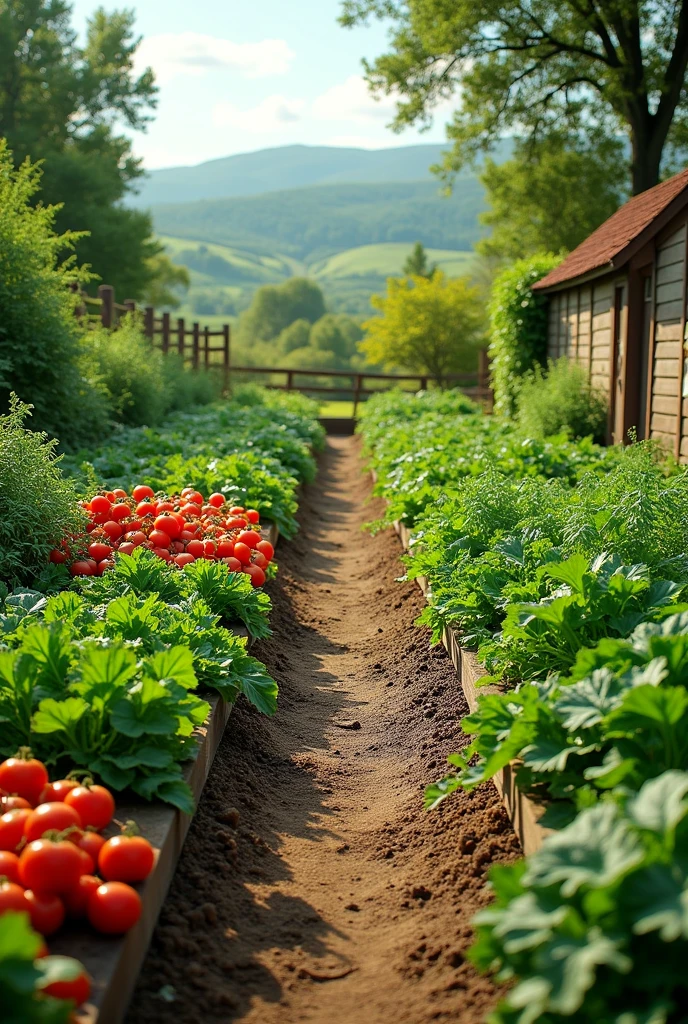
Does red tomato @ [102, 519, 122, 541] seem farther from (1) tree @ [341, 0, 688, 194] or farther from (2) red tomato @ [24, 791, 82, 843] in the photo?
(1) tree @ [341, 0, 688, 194]

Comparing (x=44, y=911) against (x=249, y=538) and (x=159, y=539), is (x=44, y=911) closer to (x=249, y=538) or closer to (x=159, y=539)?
Result: (x=159, y=539)

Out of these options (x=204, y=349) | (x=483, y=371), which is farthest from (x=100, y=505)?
(x=483, y=371)

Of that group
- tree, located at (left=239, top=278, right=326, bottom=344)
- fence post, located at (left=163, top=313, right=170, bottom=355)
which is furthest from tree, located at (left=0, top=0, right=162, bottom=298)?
tree, located at (left=239, top=278, right=326, bottom=344)

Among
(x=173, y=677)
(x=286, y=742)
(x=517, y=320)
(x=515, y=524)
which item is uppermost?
(x=517, y=320)

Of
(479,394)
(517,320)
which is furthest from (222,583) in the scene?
(479,394)

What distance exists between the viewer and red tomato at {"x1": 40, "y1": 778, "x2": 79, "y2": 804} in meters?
2.90

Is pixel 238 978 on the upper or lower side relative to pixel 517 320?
lower

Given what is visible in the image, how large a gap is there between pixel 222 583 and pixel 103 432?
7435mm

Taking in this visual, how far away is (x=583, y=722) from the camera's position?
9.22 feet

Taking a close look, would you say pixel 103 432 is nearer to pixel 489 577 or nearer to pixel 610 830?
pixel 489 577

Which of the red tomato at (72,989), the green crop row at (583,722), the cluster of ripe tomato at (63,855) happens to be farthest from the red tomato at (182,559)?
the red tomato at (72,989)

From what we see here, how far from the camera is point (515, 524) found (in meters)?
5.46

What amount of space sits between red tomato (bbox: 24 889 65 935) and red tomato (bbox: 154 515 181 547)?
3506mm

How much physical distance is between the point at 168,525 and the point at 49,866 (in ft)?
11.6
